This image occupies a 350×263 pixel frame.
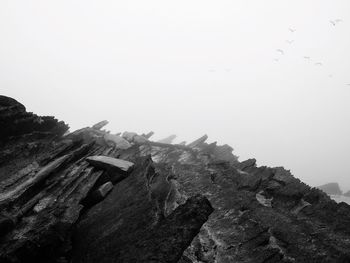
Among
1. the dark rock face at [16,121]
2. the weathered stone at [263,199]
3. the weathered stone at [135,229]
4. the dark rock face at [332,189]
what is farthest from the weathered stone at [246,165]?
the dark rock face at [332,189]

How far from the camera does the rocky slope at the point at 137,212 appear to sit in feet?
32.8

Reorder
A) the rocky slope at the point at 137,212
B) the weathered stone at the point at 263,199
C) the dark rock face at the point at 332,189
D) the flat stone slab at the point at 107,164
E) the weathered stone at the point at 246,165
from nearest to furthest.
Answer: the rocky slope at the point at 137,212
the flat stone slab at the point at 107,164
the weathered stone at the point at 263,199
the weathered stone at the point at 246,165
the dark rock face at the point at 332,189

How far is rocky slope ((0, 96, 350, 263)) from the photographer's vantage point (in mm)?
10000

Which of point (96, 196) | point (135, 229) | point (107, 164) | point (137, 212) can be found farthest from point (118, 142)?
point (135, 229)

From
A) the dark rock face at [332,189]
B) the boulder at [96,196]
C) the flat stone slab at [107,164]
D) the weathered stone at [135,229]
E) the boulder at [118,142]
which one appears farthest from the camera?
the dark rock face at [332,189]

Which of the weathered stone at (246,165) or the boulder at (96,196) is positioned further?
the weathered stone at (246,165)

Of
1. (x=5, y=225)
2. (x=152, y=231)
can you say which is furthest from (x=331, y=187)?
(x=5, y=225)

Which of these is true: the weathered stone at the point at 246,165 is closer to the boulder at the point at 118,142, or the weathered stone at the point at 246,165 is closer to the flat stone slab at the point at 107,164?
the boulder at the point at 118,142

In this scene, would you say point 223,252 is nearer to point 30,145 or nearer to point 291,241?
point 291,241

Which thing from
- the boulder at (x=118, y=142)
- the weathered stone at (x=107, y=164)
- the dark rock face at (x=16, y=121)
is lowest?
the weathered stone at (x=107, y=164)

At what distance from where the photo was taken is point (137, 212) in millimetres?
12727

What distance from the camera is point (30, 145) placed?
1738 centimetres

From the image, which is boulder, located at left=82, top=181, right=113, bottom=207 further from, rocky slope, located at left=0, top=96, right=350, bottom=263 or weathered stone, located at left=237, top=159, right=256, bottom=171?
weathered stone, located at left=237, top=159, right=256, bottom=171

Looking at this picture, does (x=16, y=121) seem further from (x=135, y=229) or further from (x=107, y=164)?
(x=135, y=229)
